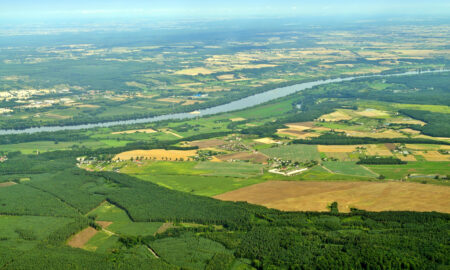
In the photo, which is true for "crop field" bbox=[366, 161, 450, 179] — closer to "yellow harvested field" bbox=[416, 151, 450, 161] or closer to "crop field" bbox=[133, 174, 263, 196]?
"yellow harvested field" bbox=[416, 151, 450, 161]

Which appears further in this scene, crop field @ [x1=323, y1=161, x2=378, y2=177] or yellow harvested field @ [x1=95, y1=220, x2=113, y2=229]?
crop field @ [x1=323, y1=161, x2=378, y2=177]

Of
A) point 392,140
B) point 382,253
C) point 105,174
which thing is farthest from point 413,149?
point 105,174

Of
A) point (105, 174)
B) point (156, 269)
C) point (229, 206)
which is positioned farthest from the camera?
point (105, 174)

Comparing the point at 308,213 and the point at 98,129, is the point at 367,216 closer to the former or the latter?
the point at 308,213

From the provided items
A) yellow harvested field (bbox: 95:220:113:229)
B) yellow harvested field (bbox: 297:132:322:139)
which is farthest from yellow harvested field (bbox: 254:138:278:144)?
yellow harvested field (bbox: 95:220:113:229)

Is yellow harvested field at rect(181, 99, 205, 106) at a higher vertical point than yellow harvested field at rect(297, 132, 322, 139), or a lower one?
lower

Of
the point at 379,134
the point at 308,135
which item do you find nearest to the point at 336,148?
the point at 308,135
